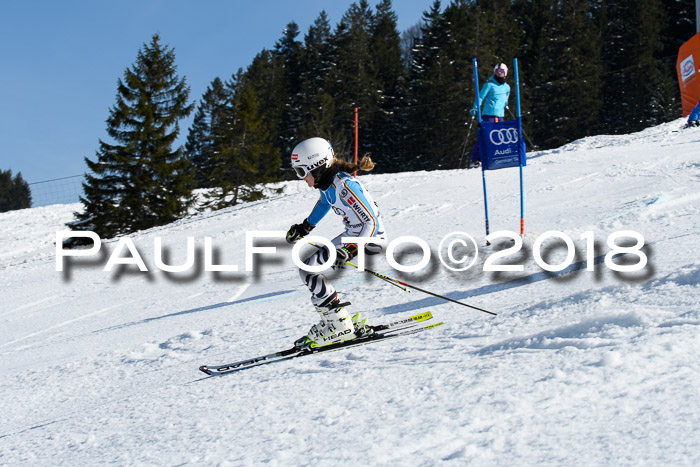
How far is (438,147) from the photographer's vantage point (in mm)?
37969

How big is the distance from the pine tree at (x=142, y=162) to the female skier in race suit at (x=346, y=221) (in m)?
26.7

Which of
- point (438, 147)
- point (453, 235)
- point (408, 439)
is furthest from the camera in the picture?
point (438, 147)

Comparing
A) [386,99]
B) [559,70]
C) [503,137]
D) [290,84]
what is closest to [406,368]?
[503,137]

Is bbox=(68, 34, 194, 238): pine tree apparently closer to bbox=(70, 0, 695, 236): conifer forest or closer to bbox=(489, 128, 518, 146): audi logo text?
bbox=(70, 0, 695, 236): conifer forest

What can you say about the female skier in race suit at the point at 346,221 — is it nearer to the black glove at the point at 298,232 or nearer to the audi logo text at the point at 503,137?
the black glove at the point at 298,232

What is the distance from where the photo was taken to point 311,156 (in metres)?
4.63

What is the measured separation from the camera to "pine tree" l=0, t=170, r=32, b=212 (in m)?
48.8

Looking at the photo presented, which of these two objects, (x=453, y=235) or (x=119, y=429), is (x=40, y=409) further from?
(x=453, y=235)

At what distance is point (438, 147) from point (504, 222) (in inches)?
1142

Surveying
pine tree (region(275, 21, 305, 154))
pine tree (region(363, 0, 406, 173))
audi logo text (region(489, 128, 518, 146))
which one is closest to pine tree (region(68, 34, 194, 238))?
pine tree (region(275, 21, 305, 154))

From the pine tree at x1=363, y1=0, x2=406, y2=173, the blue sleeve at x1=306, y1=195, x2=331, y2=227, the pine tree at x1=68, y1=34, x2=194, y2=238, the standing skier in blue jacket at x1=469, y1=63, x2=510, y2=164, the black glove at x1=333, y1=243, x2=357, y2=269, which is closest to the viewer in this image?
the black glove at x1=333, y1=243, x2=357, y2=269

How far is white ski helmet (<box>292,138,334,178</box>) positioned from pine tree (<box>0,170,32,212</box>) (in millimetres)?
45309

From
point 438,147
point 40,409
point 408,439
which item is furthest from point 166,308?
point 438,147

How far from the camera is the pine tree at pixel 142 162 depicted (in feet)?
98.8
